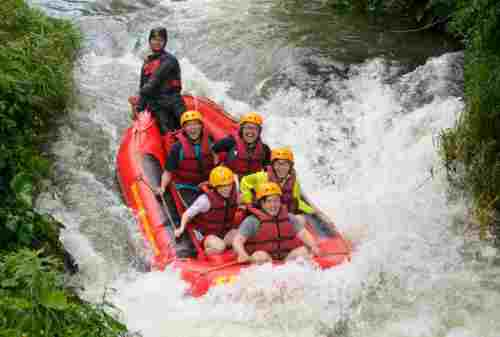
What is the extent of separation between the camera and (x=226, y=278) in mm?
5102

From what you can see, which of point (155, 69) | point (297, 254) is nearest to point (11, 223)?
point (297, 254)

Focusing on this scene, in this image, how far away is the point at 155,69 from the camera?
297 inches

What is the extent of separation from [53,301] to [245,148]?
11.2 feet

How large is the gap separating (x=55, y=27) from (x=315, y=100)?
416cm

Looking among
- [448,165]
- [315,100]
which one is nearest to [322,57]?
[315,100]

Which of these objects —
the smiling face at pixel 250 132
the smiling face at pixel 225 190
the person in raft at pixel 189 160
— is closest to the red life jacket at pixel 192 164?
the person in raft at pixel 189 160

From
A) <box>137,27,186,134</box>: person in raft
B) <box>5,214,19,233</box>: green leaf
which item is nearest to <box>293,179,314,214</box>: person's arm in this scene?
<box>137,27,186,134</box>: person in raft

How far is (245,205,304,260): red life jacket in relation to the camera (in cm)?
535

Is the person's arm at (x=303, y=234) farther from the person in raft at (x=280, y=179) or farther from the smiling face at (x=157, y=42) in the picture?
the smiling face at (x=157, y=42)

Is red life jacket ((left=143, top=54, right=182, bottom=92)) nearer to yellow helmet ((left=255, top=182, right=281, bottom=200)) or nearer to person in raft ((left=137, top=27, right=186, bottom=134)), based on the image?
person in raft ((left=137, top=27, right=186, bottom=134))

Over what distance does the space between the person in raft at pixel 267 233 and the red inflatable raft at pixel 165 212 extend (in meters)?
0.14

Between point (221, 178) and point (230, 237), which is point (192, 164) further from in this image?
point (230, 237)

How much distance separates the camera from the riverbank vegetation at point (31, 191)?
3.27m

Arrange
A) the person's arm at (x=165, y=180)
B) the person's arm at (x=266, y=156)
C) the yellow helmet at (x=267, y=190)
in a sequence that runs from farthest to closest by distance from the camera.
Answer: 1. the person's arm at (x=266, y=156)
2. the person's arm at (x=165, y=180)
3. the yellow helmet at (x=267, y=190)
